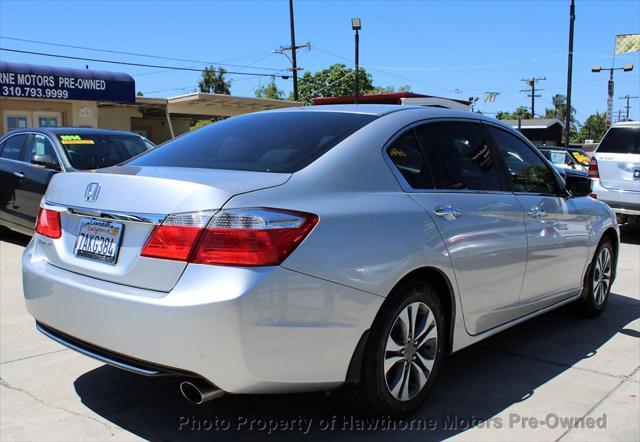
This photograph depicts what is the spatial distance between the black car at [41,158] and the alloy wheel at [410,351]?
209 inches

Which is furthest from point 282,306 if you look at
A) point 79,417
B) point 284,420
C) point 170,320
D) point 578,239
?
point 578,239

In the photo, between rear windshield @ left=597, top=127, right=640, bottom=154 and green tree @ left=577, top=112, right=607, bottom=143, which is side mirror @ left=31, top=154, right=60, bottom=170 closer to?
rear windshield @ left=597, top=127, right=640, bottom=154

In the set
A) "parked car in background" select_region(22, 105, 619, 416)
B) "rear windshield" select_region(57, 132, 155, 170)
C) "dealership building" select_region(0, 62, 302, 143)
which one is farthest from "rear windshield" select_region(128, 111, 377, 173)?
"dealership building" select_region(0, 62, 302, 143)

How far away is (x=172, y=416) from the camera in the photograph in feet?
10.8

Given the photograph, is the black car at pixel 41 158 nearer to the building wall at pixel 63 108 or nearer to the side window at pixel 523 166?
the side window at pixel 523 166

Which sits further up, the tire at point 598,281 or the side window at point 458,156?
the side window at point 458,156

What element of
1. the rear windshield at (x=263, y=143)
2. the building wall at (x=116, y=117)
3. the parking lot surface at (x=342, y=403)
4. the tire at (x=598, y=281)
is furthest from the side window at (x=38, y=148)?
the building wall at (x=116, y=117)

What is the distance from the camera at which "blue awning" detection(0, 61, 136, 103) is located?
1938cm

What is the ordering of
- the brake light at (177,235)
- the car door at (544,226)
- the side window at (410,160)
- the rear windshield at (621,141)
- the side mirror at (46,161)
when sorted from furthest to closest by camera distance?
the rear windshield at (621,141), the side mirror at (46,161), the car door at (544,226), the side window at (410,160), the brake light at (177,235)

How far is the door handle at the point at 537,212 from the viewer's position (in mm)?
4129

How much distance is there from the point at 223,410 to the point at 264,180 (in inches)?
54.8

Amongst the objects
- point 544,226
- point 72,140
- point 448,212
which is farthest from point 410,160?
point 72,140

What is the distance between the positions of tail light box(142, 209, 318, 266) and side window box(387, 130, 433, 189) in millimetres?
900

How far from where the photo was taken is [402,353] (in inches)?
123
